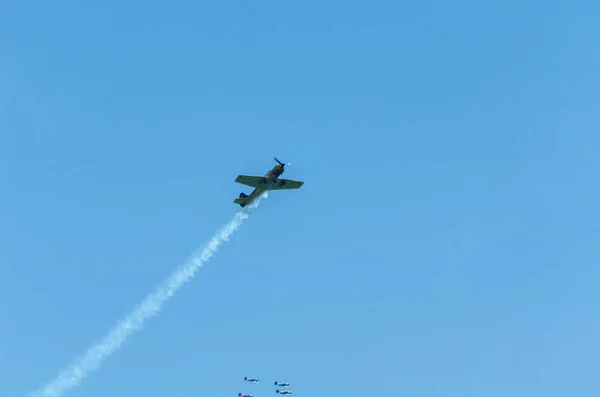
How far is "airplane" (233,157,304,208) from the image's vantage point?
169500 millimetres

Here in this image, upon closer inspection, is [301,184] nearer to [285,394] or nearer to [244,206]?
[244,206]

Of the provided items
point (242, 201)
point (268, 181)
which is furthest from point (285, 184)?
point (242, 201)

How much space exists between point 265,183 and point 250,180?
3378 millimetres

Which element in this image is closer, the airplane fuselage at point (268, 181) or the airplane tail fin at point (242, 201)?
the airplane fuselage at point (268, 181)

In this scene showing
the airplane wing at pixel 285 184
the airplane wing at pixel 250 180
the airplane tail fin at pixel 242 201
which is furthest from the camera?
the airplane tail fin at pixel 242 201

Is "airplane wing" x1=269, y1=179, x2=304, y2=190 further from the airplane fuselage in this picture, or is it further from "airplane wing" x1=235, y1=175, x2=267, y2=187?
"airplane wing" x1=235, y1=175, x2=267, y2=187

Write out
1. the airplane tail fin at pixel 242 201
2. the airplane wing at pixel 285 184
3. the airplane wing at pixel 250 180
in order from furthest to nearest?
the airplane tail fin at pixel 242 201, the airplane wing at pixel 285 184, the airplane wing at pixel 250 180

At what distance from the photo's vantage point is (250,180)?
16975 centimetres

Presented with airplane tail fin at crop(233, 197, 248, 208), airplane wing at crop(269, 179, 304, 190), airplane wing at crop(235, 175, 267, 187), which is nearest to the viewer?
airplane wing at crop(235, 175, 267, 187)

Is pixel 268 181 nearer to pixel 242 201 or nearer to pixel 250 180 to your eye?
pixel 250 180

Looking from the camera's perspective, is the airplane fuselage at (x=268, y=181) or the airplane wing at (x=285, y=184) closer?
the airplane fuselage at (x=268, y=181)

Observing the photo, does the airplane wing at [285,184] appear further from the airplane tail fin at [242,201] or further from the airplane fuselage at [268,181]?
the airplane tail fin at [242,201]

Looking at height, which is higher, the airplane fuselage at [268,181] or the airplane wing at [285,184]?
the airplane wing at [285,184]

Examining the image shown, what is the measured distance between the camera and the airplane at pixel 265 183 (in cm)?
16950
